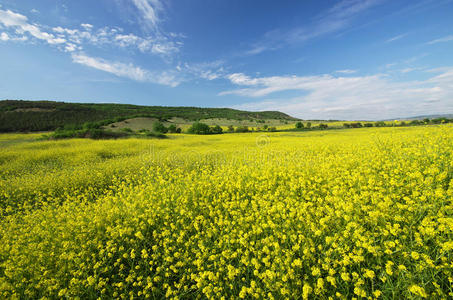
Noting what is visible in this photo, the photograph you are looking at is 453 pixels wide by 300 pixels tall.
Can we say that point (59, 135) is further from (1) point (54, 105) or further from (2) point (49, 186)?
(1) point (54, 105)

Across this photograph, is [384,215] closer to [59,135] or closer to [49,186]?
[49,186]

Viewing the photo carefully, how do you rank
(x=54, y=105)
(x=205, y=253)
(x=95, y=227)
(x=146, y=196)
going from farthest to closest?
(x=54, y=105) < (x=146, y=196) < (x=95, y=227) < (x=205, y=253)

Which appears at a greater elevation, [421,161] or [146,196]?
[421,161]

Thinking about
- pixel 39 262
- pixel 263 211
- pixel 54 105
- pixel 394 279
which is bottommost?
pixel 39 262

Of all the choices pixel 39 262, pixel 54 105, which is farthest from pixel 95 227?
pixel 54 105

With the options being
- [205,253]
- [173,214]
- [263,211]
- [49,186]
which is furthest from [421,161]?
[49,186]

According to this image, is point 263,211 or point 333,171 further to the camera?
point 333,171

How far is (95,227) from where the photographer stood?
13.8 ft

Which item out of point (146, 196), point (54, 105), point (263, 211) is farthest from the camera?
point (54, 105)

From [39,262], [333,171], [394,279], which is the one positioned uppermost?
[333,171]

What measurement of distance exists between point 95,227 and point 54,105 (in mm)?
91235

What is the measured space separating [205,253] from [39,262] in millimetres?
3264

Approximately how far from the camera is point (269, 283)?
8.13 ft

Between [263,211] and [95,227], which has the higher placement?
[263,211]
